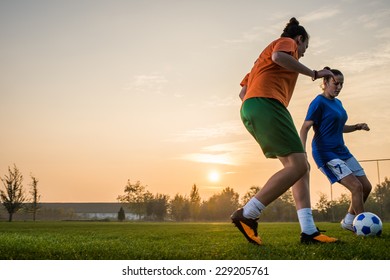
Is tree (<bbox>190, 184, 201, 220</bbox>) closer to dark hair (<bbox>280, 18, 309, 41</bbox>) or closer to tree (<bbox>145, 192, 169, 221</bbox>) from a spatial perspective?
tree (<bbox>145, 192, 169, 221</bbox>)

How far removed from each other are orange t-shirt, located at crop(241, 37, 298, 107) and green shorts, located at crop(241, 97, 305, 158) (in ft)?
0.30

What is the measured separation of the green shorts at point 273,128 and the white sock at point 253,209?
0.42 m

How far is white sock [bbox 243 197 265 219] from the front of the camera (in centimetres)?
373

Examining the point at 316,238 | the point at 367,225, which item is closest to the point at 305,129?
the point at 367,225

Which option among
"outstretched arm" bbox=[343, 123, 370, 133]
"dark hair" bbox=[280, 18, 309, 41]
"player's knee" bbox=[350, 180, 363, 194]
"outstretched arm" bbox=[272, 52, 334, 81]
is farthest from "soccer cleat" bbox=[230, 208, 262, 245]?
"outstretched arm" bbox=[343, 123, 370, 133]

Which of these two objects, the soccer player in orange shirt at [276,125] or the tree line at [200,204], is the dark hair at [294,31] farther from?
the tree line at [200,204]

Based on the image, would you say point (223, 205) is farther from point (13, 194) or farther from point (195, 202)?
point (13, 194)

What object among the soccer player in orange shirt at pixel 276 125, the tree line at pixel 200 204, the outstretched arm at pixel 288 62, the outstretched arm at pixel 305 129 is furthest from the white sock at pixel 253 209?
the tree line at pixel 200 204

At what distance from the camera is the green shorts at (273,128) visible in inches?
→ 144

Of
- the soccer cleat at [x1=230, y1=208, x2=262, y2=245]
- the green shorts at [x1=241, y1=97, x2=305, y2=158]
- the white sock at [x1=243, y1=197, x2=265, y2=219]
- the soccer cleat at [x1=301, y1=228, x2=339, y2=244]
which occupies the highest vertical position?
the green shorts at [x1=241, y1=97, x2=305, y2=158]

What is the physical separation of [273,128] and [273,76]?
529 millimetres
